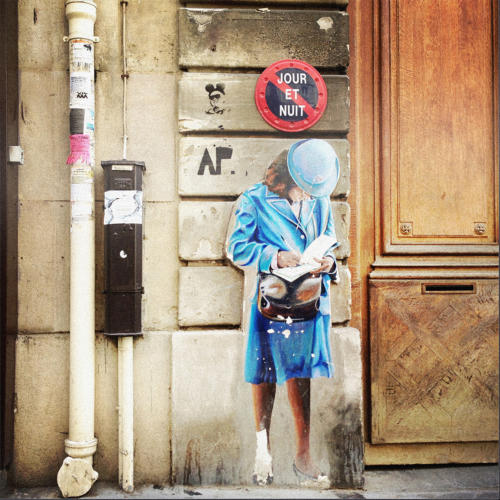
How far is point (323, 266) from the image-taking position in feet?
12.3

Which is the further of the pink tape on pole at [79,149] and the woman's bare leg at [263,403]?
the woman's bare leg at [263,403]

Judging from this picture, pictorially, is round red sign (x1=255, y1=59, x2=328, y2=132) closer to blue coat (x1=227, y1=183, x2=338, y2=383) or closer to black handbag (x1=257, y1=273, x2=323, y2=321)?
blue coat (x1=227, y1=183, x2=338, y2=383)

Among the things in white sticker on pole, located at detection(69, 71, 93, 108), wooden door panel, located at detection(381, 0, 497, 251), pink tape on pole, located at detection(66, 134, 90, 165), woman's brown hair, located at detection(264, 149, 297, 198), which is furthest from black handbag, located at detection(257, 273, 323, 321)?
white sticker on pole, located at detection(69, 71, 93, 108)

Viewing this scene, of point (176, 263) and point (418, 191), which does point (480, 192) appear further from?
point (176, 263)

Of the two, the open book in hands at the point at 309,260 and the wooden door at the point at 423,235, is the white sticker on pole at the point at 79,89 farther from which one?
the wooden door at the point at 423,235

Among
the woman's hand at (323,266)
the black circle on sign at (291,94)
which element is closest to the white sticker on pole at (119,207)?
the black circle on sign at (291,94)

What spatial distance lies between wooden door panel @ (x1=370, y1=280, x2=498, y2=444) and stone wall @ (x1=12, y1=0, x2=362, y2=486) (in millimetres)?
294

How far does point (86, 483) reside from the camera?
3.51 metres

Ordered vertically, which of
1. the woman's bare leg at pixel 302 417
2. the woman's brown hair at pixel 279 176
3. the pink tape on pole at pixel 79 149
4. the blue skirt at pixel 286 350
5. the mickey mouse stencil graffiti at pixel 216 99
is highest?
the mickey mouse stencil graffiti at pixel 216 99

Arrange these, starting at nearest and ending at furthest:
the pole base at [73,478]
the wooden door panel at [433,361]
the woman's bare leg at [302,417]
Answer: the pole base at [73,478], the woman's bare leg at [302,417], the wooden door panel at [433,361]

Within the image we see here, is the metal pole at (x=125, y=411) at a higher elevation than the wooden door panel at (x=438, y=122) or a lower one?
lower

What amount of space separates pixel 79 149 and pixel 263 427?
2189mm

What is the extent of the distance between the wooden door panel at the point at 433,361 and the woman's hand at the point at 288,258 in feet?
1.95

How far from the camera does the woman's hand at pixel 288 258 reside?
3.74 m
